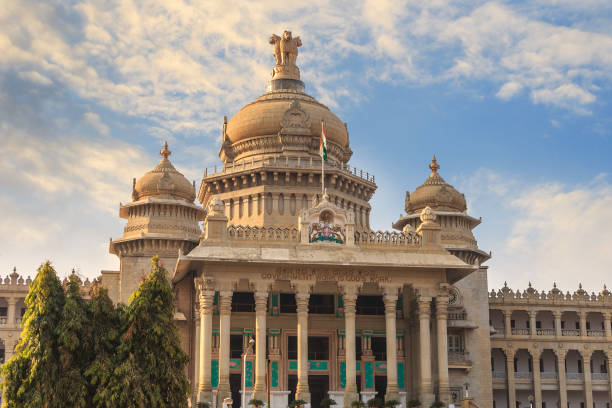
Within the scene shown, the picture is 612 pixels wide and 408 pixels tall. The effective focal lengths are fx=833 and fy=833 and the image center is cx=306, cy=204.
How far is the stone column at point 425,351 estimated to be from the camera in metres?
48.5

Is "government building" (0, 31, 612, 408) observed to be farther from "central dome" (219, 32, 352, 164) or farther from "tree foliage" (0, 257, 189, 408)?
"tree foliage" (0, 257, 189, 408)

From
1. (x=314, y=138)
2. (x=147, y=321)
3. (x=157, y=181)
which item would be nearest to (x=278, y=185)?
(x=314, y=138)

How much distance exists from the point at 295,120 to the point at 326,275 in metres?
17.3

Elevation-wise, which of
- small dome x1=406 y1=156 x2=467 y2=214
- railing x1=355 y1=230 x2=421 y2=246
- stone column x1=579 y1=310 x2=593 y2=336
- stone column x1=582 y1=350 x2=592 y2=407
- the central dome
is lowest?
stone column x1=582 y1=350 x2=592 y2=407

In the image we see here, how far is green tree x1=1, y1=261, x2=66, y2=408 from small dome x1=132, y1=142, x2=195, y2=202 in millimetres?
27064

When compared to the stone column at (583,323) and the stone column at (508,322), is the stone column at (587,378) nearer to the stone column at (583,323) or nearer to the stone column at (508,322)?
the stone column at (583,323)

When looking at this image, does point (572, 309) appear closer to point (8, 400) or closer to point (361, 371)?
point (361, 371)

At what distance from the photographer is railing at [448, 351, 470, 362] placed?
60.9 metres

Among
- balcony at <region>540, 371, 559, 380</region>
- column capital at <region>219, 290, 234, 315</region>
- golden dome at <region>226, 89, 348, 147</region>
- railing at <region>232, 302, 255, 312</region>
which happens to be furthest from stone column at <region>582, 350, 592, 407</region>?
column capital at <region>219, 290, 234, 315</region>

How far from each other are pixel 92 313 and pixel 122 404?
4.57 meters

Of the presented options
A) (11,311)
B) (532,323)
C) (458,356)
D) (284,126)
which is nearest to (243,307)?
(284,126)

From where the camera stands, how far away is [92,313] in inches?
1405

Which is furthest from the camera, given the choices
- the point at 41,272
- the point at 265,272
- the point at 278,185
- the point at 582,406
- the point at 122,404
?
the point at 582,406

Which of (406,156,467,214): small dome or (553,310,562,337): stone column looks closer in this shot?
(406,156,467,214): small dome
